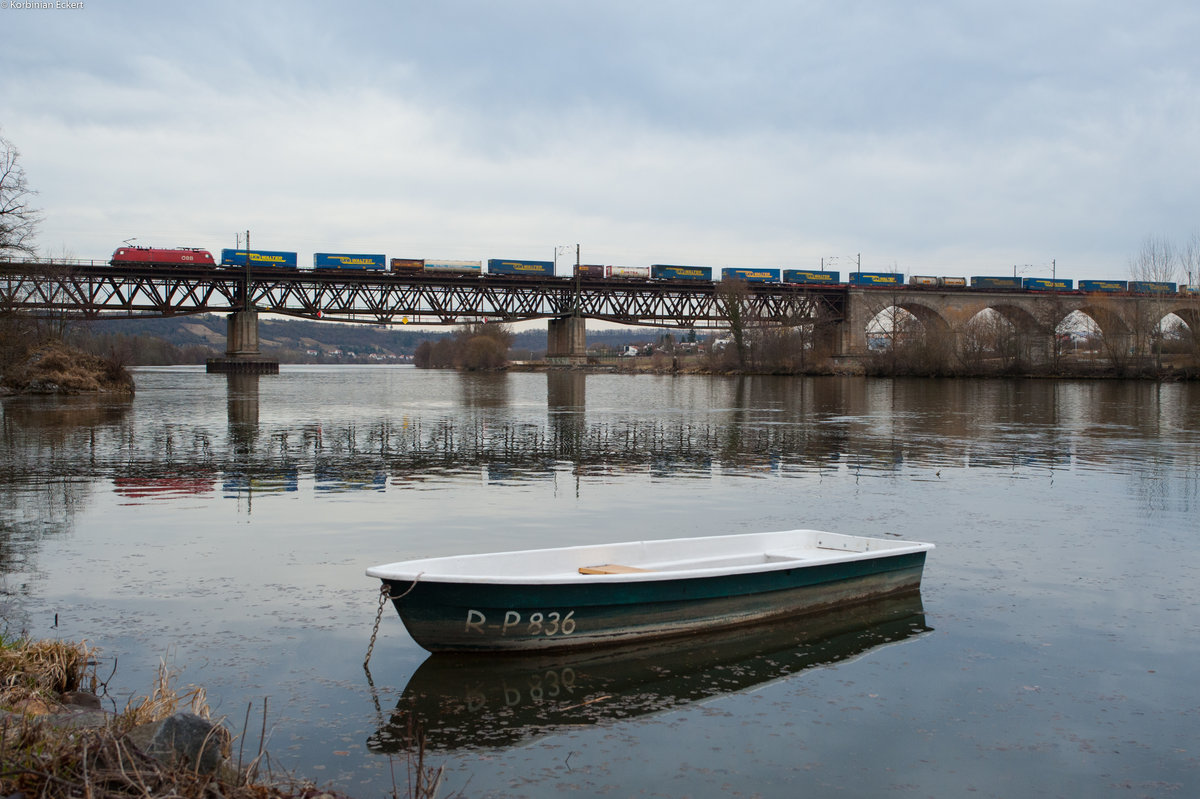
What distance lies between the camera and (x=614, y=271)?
412 feet

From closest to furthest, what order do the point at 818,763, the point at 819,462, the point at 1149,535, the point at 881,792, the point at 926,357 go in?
the point at 881,792 < the point at 818,763 < the point at 1149,535 < the point at 819,462 < the point at 926,357

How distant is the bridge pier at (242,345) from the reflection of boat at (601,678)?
101419 mm

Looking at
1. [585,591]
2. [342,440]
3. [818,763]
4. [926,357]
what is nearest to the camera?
[818,763]

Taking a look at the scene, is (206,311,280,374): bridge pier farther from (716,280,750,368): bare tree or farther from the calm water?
the calm water

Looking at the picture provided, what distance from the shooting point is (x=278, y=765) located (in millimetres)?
6816

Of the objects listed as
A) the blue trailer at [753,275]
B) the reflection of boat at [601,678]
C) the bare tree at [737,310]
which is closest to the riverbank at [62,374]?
the reflection of boat at [601,678]

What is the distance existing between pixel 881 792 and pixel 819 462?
18678 millimetres

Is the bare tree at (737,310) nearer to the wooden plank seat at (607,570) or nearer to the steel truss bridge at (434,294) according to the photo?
the steel truss bridge at (434,294)

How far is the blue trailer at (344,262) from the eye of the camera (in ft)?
362

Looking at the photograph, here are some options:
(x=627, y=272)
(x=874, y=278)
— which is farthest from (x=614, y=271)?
(x=874, y=278)

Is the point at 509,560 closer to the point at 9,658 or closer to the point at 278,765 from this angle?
the point at 278,765

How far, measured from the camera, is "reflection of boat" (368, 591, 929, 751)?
7773 millimetres

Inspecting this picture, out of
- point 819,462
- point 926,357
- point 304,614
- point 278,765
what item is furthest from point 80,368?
point 926,357

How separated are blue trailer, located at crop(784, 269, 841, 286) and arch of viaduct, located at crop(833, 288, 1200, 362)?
9062 millimetres
